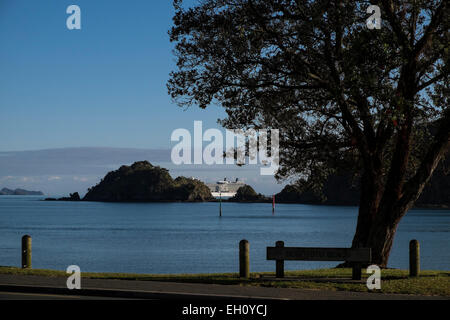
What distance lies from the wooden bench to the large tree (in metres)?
5.16

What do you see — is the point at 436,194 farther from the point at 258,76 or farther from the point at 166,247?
the point at 258,76

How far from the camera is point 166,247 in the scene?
7256 centimetres

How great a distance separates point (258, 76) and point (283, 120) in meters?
2.76

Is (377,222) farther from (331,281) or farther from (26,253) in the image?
(26,253)

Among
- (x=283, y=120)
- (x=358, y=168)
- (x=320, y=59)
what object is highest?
(x=320, y=59)

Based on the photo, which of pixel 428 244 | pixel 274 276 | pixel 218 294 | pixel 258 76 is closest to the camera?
pixel 218 294

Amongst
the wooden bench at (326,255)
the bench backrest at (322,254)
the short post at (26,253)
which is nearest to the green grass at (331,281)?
the wooden bench at (326,255)

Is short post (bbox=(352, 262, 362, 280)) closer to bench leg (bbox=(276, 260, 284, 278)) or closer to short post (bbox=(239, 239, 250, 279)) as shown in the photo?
bench leg (bbox=(276, 260, 284, 278))

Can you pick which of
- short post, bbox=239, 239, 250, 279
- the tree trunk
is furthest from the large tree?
short post, bbox=239, 239, 250, 279

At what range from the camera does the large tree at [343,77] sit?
20.6m

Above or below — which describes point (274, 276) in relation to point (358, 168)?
below

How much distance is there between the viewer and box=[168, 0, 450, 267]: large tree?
67.5ft

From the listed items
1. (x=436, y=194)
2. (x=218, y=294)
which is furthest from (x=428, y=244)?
(x=436, y=194)

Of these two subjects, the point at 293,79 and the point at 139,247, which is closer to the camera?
the point at 293,79
